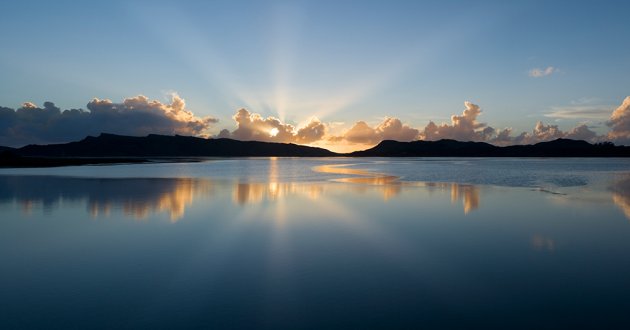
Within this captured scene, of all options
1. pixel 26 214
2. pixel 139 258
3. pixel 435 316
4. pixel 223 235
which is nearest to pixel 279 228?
pixel 223 235

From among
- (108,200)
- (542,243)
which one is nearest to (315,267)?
(542,243)

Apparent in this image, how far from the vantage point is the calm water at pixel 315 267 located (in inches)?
302

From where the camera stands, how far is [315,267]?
1084cm

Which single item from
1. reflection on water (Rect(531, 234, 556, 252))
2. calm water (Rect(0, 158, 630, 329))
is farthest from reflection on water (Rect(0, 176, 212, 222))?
reflection on water (Rect(531, 234, 556, 252))

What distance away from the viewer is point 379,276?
1004 centimetres

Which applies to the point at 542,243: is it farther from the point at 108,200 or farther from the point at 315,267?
the point at 108,200

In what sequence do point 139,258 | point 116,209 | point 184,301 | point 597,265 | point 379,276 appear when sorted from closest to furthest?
→ point 184,301 < point 379,276 < point 597,265 < point 139,258 < point 116,209

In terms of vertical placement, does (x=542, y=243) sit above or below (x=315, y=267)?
above

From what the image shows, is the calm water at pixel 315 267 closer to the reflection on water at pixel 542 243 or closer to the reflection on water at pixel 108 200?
the reflection on water at pixel 542 243

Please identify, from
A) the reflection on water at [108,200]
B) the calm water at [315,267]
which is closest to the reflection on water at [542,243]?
the calm water at [315,267]

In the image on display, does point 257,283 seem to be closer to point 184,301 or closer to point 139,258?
point 184,301

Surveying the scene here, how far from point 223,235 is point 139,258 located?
370 cm

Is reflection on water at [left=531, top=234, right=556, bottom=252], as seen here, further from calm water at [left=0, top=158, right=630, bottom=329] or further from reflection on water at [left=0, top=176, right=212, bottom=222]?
reflection on water at [left=0, top=176, right=212, bottom=222]

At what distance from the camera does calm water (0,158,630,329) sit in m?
7.66
